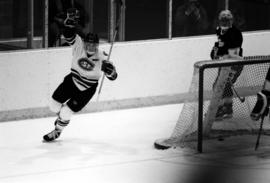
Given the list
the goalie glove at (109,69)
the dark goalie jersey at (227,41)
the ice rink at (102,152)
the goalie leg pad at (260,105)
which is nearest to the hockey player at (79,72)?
the goalie glove at (109,69)

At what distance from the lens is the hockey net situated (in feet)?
22.6

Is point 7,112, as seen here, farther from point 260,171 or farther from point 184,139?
point 260,171

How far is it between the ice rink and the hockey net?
0.58ft

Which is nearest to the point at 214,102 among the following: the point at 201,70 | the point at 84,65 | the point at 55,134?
the point at 201,70

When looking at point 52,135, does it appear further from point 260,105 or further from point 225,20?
point 260,105

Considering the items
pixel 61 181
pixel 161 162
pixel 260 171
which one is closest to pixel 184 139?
pixel 161 162

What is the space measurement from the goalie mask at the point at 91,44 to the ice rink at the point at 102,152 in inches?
37.8

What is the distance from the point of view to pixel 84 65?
6.98 meters

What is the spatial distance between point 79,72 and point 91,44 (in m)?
0.30

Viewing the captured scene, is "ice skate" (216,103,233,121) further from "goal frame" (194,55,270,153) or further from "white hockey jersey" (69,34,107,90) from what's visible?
"white hockey jersey" (69,34,107,90)

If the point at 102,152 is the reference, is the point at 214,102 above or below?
above

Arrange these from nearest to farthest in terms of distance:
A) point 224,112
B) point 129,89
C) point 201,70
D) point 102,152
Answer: point 201,70 < point 102,152 < point 224,112 < point 129,89

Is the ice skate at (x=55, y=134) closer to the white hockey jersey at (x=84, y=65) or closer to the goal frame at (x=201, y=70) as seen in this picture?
the white hockey jersey at (x=84, y=65)

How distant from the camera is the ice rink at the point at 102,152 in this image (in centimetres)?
607
